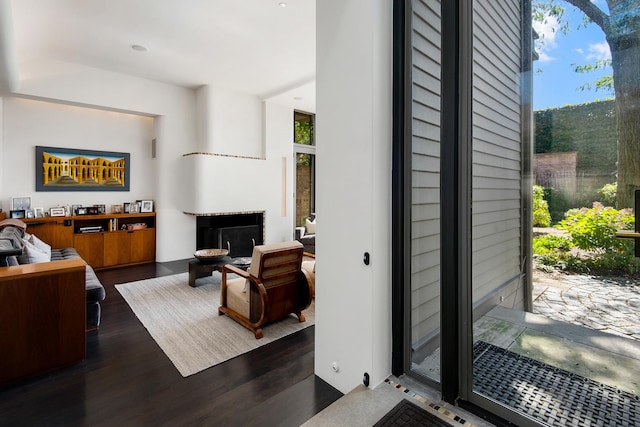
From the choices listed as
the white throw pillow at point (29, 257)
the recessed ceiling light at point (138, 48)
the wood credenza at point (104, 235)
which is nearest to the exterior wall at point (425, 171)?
the white throw pillow at point (29, 257)

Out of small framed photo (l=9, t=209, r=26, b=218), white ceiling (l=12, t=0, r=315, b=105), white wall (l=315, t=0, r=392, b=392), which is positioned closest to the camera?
white wall (l=315, t=0, r=392, b=392)

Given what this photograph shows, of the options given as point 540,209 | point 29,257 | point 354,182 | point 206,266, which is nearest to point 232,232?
point 206,266

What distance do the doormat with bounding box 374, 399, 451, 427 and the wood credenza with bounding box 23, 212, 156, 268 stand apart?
5352 millimetres

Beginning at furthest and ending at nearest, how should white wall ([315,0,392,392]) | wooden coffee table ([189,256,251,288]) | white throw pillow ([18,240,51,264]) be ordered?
wooden coffee table ([189,256,251,288]), white throw pillow ([18,240,51,264]), white wall ([315,0,392,392])

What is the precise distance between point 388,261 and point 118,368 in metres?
2.11

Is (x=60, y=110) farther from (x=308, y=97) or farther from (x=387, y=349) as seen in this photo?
(x=387, y=349)

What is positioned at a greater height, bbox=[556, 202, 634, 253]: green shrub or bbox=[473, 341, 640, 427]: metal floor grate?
bbox=[556, 202, 634, 253]: green shrub

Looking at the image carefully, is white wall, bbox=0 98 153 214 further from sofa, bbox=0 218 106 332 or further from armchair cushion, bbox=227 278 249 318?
armchair cushion, bbox=227 278 249 318

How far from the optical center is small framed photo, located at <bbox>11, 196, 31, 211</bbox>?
15.3 ft

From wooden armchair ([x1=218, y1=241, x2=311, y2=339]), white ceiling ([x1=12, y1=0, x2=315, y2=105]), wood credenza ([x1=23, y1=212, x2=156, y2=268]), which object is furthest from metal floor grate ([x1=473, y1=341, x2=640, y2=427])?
wood credenza ([x1=23, y1=212, x2=156, y2=268])

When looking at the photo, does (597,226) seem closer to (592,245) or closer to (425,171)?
(592,245)

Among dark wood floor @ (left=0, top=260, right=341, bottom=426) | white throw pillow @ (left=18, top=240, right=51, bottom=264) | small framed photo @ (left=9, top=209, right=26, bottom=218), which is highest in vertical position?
small framed photo @ (left=9, top=209, right=26, bottom=218)

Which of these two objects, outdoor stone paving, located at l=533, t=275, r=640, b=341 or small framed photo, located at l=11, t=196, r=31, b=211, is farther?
small framed photo, located at l=11, t=196, r=31, b=211

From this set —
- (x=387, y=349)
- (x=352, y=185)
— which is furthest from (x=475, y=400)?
(x=352, y=185)
